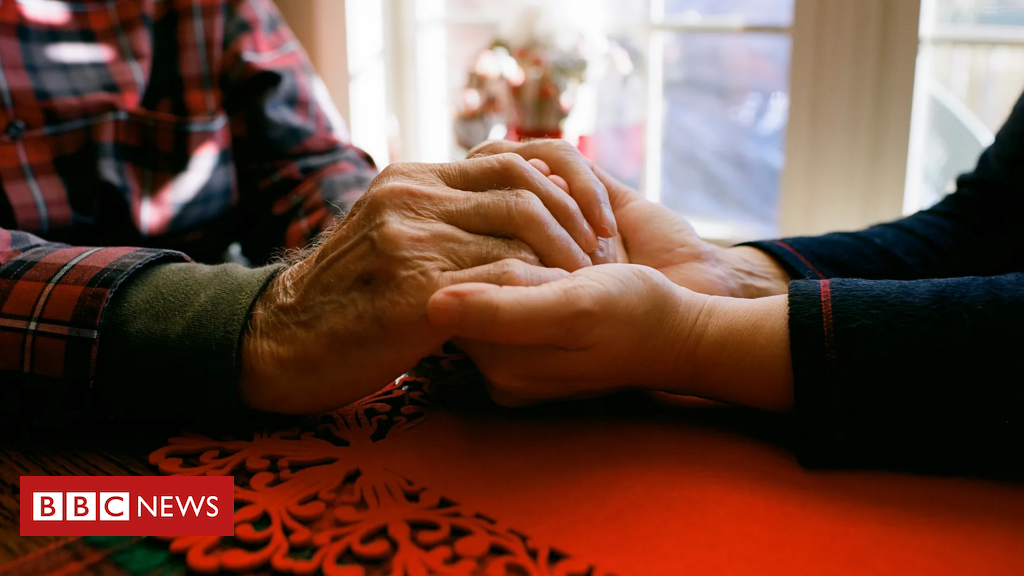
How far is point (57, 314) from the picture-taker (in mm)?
678

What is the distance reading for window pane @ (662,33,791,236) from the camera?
6.40ft

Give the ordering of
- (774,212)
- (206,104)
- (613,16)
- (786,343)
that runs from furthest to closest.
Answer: (774,212) < (613,16) < (206,104) < (786,343)

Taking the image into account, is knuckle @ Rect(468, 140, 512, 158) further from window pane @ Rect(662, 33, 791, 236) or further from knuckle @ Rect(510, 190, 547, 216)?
window pane @ Rect(662, 33, 791, 236)

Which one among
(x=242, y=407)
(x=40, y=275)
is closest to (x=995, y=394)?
(x=242, y=407)

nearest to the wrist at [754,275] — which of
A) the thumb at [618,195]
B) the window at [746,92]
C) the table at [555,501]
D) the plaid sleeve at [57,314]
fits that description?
the thumb at [618,195]

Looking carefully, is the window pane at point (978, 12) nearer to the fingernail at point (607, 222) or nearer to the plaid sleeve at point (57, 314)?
the fingernail at point (607, 222)

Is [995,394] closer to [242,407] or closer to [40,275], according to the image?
[242,407]

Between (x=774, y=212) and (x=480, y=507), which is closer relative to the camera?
(x=480, y=507)

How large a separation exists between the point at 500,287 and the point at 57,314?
0.39 m

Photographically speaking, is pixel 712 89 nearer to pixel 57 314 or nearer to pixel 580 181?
pixel 580 181

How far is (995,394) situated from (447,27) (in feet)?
6.26

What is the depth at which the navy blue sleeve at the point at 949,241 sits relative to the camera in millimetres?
905

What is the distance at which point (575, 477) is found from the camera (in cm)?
60

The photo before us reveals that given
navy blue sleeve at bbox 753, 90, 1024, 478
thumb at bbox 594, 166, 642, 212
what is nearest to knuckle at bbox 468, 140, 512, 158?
thumb at bbox 594, 166, 642, 212
